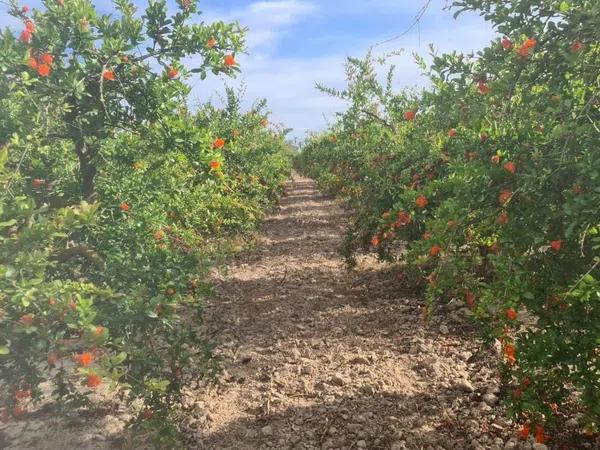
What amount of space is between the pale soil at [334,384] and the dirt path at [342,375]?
0.01 metres

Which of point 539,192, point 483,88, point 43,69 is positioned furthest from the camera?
point 43,69

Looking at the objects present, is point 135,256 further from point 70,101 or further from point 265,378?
point 265,378

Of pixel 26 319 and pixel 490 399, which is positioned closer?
pixel 26 319

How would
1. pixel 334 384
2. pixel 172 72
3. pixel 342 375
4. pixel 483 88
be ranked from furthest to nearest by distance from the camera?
1. pixel 342 375
2. pixel 334 384
3. pixel 172 72
4. pixel 483 88

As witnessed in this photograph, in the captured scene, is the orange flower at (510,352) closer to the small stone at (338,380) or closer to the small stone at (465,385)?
the small stone at (465,385)

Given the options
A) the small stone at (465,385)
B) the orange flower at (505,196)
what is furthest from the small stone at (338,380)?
the orange flower at (505,196)

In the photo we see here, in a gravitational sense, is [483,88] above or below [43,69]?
below

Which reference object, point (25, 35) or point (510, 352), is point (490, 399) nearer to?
point (510, 352)

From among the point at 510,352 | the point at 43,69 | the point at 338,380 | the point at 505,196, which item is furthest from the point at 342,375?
the point at 43,69

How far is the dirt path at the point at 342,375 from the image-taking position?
3748mm

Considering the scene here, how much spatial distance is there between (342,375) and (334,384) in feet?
0.47

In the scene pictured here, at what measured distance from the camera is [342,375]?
457cm

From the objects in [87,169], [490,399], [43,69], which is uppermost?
[43,69]

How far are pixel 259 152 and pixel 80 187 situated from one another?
9554mm
